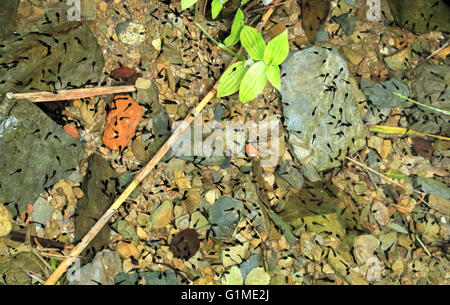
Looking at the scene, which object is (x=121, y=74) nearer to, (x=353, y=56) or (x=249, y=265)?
(x=249, y=265)

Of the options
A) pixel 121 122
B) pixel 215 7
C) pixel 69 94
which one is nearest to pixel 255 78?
pixel 215 7

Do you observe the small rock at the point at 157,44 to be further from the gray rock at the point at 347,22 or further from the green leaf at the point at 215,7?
the gray rock at the point at 347,22

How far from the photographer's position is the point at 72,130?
3.68 m

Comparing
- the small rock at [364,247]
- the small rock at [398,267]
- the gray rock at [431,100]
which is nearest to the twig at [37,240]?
the small rock at [364,247]

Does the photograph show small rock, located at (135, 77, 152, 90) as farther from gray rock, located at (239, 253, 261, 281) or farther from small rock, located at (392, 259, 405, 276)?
small rock, located at (392, 259, 405, 276)

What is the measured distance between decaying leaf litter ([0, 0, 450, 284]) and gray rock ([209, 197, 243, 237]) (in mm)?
12

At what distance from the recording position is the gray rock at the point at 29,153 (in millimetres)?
3363

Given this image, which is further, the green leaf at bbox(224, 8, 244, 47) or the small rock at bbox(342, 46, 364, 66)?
the small rock at bbox(342, 46, 364, 66)

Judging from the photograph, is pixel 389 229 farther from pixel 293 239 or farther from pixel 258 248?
pixel 258 248

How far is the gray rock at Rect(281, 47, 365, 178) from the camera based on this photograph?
12.8 ft

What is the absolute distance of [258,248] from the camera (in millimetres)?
3652

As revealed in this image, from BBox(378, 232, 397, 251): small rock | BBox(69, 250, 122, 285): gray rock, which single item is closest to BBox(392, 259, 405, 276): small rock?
BBox(378, 232, 397, 251): small rock

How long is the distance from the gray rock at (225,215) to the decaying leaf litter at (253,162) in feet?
0.04

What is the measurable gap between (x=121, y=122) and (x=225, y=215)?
1.26m
